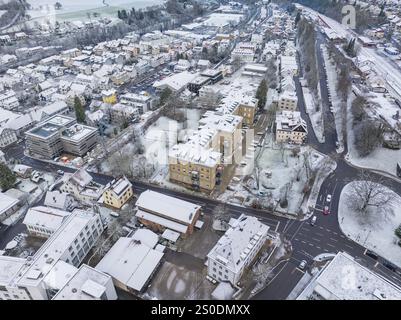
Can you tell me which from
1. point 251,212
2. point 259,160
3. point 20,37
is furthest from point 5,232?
point 20,37

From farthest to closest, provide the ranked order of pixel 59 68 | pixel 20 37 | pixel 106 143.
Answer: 1. pixel 20 37
2. pixel 59 68
3. pixel 106 143

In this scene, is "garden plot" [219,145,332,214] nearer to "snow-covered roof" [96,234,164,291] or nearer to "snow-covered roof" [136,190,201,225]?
"snow-covered roof" [136,190,201,225]

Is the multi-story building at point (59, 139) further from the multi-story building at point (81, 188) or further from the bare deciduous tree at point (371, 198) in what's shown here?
the bare deciduous tree at point (371, 198)

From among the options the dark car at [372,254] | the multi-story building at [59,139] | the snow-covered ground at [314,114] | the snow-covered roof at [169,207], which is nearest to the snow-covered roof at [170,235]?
the snow-covered roof at [169,207]

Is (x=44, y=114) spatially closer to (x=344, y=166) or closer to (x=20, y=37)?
(x=344, y=166)

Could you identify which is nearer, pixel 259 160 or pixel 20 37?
pixel 259 160

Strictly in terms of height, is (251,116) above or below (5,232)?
above

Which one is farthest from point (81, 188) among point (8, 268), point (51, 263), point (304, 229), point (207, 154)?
point (304, 229)
